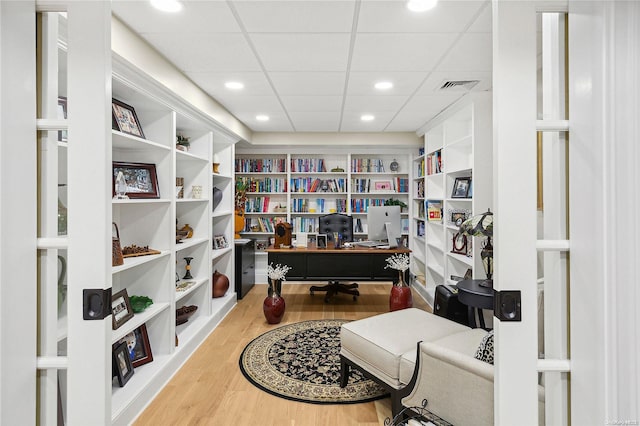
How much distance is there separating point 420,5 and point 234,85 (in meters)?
1.84

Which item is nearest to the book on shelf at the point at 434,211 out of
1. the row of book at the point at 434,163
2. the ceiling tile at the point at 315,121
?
the row of book at the point at 434,163

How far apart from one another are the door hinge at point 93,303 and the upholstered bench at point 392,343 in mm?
1558

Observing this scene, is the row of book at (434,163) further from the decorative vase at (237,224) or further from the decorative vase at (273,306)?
the decorative vase at (237,224)

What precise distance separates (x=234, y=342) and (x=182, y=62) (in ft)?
8.29

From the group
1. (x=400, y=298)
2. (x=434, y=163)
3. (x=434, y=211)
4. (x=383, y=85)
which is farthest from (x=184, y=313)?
(x=434, y=163)

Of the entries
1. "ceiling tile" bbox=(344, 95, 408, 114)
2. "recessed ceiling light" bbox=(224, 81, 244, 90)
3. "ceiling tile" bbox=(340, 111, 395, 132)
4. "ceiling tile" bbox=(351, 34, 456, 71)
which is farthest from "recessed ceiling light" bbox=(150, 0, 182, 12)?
"ceiling tile" bbox=(340, 111, 395, 132)

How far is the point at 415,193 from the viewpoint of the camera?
5719 mm

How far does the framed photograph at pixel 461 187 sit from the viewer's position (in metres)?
3.86

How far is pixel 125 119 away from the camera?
248 centimetres

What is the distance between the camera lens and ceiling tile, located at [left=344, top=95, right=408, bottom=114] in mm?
3447

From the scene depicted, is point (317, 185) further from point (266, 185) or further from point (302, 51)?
point (302, 51)

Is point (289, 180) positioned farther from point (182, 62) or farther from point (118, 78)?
point (118, 78)

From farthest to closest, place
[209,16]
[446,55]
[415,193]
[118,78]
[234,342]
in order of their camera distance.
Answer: [415,193] → [234,342] → [446,55] → [118,78] → [209,16]

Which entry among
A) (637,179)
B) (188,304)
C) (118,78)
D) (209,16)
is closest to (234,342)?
(188,304)
